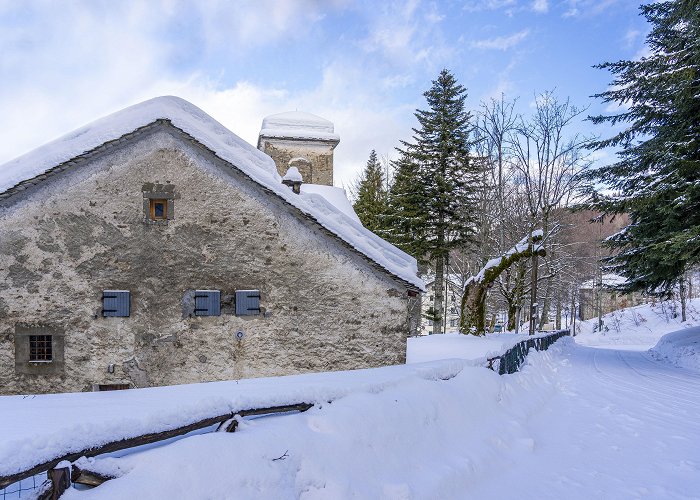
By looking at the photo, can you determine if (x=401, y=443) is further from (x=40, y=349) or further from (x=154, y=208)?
(x=40, y=349)

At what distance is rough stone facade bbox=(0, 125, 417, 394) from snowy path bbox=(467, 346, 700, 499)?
3975mm

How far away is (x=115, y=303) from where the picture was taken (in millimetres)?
9078

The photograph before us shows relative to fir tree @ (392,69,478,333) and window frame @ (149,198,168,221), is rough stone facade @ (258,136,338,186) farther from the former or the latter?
window frame @ (149,198,168,221)

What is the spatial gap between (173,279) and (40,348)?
2.88 metres

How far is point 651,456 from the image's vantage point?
5.98 m

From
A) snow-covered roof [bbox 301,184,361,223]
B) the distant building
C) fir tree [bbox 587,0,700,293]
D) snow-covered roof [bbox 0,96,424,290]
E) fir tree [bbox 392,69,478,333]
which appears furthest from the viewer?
the distant building

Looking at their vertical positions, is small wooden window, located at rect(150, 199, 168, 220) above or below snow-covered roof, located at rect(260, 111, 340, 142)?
below

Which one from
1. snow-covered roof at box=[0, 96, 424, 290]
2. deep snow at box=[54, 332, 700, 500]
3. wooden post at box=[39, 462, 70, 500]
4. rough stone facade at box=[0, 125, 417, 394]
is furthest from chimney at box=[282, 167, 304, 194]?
wooden post at box=[39, 462, 70, 500]

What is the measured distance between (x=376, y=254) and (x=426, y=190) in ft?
51.2

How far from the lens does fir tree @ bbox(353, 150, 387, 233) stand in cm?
3278

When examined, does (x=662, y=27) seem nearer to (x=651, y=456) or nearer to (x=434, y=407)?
(x=651, y=456)

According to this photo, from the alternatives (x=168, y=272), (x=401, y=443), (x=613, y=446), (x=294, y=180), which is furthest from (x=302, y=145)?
(x=401, y=443)

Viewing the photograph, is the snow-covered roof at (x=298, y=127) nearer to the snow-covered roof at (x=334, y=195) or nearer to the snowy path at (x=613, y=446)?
the snow-covered roof at (x=334, y=195)

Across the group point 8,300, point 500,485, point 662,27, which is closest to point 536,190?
point 662,27
